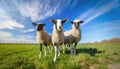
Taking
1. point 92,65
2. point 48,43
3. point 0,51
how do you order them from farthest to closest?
point 48,43 → point 0,51 → point 92,65

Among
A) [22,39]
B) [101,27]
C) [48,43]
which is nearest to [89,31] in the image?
[101,27]

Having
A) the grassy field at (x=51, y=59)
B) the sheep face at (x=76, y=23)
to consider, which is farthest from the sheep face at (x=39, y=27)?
the sheep face at (x=76, y=23)

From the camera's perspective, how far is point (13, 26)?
115 inches

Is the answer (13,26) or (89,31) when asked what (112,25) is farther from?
(13,26)

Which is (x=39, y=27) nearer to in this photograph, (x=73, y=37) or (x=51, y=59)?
(x=51, y=59)

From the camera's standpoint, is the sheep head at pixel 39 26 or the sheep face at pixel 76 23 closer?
the sheep head at pixel 39 26

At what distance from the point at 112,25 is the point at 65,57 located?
722 mm

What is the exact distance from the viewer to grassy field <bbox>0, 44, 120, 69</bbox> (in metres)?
2.76

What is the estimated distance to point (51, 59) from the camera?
291 cm

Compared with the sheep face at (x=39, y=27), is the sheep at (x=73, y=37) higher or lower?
lower

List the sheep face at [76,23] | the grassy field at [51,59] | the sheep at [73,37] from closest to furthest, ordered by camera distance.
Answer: the grassy field at [51,59], the sheep face at [76,23], the sheep at [73,37]

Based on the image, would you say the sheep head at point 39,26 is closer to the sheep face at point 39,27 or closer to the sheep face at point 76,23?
the sheep face at point 39,27

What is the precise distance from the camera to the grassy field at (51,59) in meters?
2.76

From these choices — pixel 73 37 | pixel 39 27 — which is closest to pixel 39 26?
pixel 39 27
